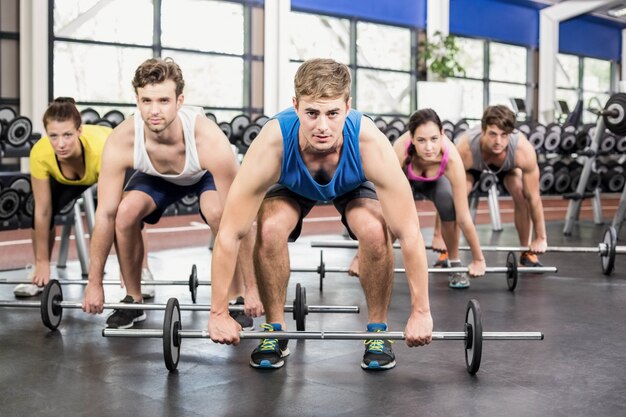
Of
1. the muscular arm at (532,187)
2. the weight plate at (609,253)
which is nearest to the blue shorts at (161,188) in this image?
the muscular arm at (532,187)

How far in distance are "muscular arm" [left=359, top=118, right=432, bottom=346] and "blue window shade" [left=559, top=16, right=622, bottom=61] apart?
10.8m

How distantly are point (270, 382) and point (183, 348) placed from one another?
1.53ft

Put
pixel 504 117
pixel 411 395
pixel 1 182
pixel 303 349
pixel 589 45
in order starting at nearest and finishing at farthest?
pixel 411 395 < pixel 303 349 < pixel 504 117 < pixel 1 182 < pixel 589 45

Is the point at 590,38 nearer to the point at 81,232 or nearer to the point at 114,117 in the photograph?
the point at 114,117

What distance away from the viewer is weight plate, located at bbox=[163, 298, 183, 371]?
1979 mm

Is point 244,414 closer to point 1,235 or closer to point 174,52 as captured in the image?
point 1,235

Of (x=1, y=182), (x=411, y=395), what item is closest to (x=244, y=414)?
(x=411, y=395)

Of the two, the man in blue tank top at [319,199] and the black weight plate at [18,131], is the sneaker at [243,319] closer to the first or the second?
the man in blue tank top at [319,199]

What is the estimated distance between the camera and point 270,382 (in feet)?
6.41

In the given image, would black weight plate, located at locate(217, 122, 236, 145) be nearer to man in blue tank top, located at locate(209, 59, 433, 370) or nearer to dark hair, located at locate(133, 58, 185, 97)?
dark hair, located at locate(133, 58, 185, 97)

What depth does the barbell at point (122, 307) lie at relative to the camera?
2.36 metres

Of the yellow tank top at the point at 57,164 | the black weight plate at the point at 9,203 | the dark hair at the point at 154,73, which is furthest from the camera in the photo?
the black weight plate at the point at 9,203

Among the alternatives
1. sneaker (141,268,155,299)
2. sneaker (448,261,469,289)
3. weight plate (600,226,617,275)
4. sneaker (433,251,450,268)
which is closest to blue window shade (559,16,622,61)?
weight plate (600,226,617,275)

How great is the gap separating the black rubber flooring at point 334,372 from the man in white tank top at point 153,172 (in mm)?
202
